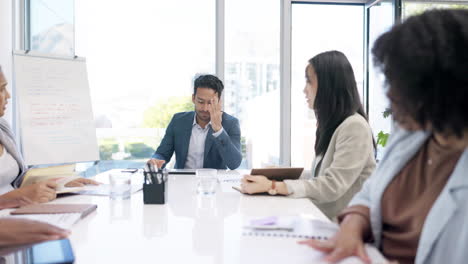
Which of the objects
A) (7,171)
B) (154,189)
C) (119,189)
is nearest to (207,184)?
(154,189)

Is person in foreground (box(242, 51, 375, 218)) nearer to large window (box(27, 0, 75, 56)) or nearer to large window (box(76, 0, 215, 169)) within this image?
large window (box(76, 0, 215, 169))

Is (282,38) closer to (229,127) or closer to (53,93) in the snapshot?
(229,127)

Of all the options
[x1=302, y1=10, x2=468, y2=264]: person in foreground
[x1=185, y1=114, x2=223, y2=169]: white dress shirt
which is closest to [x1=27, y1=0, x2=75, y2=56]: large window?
[x1=185, y1=114, x2=223, y2=169]: white dress shirt

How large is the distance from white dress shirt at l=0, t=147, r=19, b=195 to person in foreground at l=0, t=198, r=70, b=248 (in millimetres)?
1065

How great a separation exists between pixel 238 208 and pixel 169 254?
528 millimetres

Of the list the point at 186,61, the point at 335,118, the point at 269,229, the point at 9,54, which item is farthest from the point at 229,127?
the point at 9,54

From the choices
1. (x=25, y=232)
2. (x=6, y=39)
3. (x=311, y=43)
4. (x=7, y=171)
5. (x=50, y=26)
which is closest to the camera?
(x=25, y=232)

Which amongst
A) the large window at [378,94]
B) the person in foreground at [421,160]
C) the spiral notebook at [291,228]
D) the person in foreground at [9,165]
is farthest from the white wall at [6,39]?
the person in foreground at [421,160]

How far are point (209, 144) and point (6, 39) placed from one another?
2307 mm

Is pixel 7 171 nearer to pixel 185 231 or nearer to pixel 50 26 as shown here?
pixel 185 231

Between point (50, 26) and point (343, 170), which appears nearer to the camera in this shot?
point (343, 170)

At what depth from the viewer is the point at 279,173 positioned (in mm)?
1833

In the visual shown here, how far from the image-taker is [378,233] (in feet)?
3.75

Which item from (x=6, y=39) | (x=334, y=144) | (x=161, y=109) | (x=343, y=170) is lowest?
(x=343, y=170)
